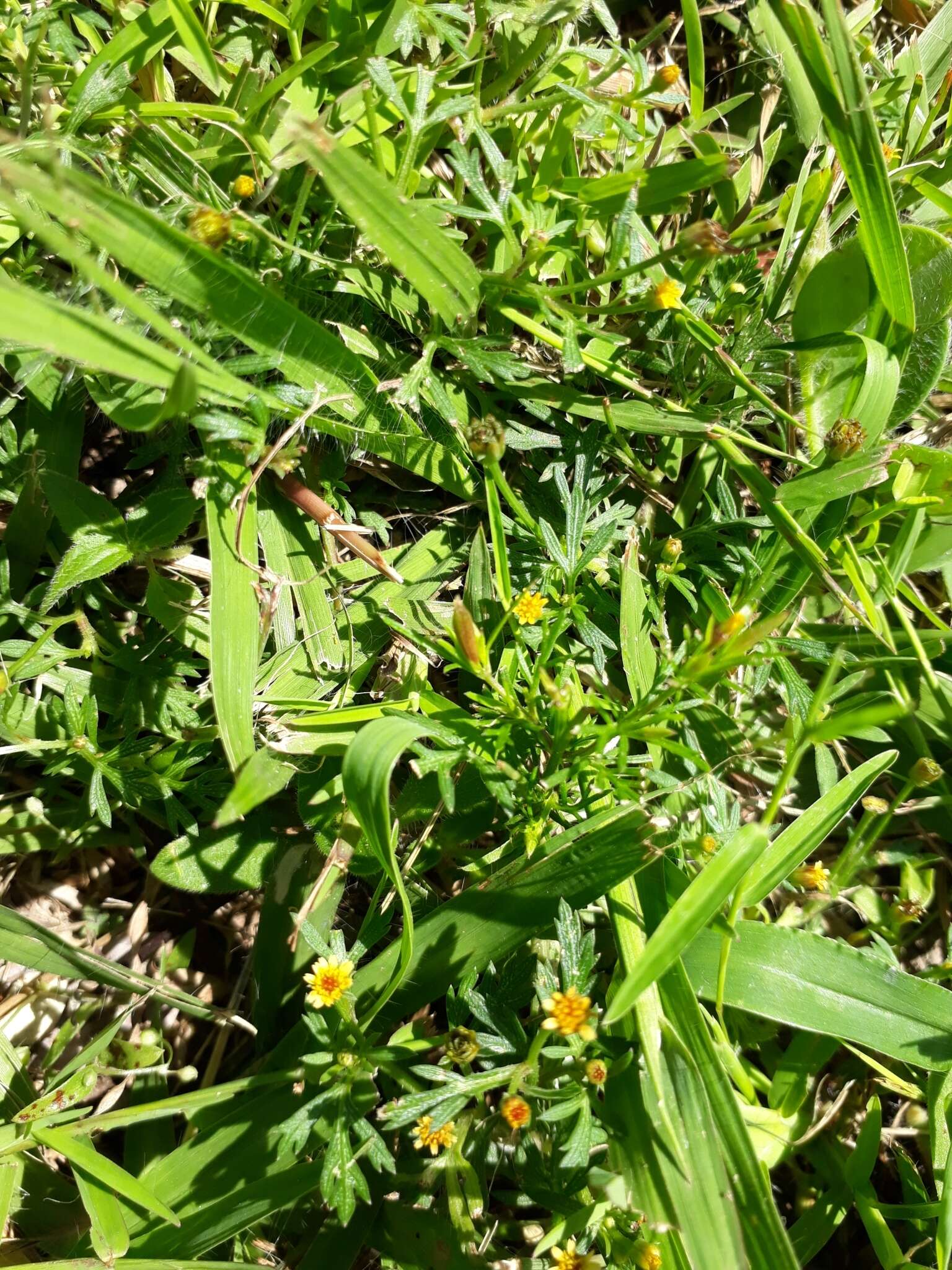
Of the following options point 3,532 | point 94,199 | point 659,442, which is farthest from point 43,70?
point 659,442

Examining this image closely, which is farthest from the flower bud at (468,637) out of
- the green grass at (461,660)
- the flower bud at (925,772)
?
the flower bud at (925,772)

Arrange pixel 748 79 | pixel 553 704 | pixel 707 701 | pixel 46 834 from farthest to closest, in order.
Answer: pixel 748 79 < pixel 46 834 < pixel 707 701 < pixel 553 704

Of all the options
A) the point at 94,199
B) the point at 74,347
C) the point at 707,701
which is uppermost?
the point at 94,199

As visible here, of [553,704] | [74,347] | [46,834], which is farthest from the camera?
[46,834]

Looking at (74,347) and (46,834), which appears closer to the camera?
(74,347)

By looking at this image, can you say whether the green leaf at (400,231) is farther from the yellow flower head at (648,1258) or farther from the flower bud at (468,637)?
the yellow flower head at (648,1258)

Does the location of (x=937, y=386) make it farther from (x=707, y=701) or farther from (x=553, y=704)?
(x=553, y=704)

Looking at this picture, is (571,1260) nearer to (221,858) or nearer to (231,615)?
(221,858)

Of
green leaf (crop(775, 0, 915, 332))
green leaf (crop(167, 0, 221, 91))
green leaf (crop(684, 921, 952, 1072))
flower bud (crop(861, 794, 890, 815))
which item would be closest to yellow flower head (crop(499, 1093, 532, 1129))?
green leaf (crop(684, 921, 952, 1072))
